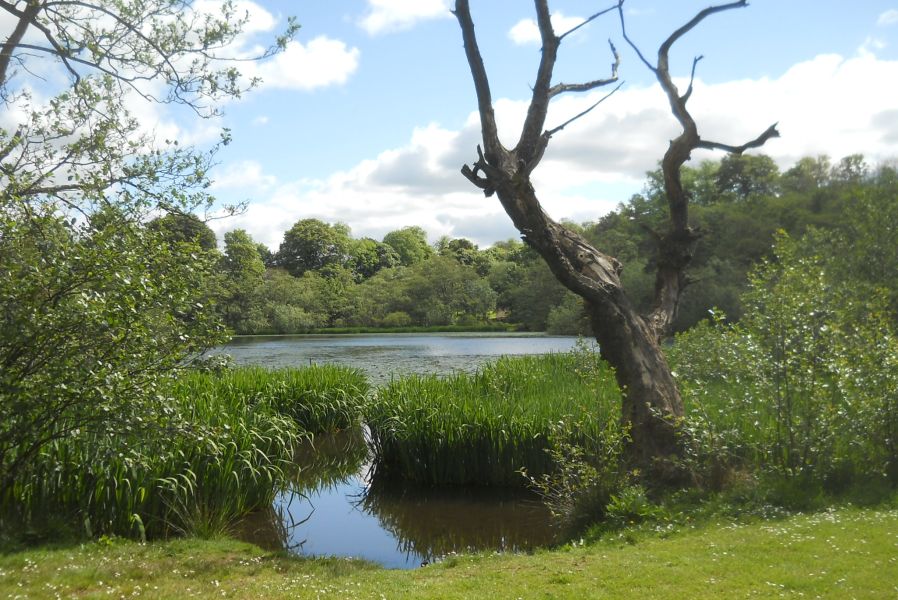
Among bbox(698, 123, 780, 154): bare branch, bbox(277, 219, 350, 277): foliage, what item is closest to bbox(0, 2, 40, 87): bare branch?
bbox(698, 123, 780, 154): bare branch

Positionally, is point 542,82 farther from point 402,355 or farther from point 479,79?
point 402,355

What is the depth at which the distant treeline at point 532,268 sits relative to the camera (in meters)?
32.5

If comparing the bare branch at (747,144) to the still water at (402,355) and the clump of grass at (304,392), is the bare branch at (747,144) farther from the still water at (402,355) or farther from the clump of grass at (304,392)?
the still water at (402,355)

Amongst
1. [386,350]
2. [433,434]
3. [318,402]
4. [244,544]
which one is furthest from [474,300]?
[244,544]

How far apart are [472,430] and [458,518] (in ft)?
4.88

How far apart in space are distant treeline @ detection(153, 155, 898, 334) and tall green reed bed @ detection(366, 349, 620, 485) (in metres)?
18.4

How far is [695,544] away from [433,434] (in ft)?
17.7

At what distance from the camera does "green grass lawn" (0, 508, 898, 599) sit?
496cm

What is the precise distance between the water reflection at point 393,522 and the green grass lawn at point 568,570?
1723 mm

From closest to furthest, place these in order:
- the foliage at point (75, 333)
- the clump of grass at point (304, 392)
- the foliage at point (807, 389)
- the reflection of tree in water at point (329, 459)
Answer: the foliage at point (75, 333)
the foliage at point (807, 389)
the reflection of tree in water at point (329, 459)
the clump of grass at point (304, 392)

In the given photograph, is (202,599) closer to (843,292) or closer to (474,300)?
(843,292)

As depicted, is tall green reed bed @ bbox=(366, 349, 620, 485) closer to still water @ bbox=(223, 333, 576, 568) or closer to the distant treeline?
still water @ bbox=(223, 333, 576, 568)

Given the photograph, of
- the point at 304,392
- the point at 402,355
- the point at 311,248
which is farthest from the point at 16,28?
the point at 311,248

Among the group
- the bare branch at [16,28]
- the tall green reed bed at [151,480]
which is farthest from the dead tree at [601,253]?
the bare branch at [16,28]
